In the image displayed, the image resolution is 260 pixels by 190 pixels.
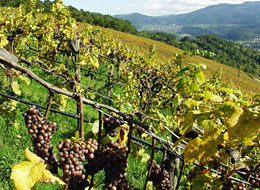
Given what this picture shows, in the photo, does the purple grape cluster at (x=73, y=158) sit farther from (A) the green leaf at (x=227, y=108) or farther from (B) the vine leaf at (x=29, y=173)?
(A) the green leaf at (x=227, y=108)

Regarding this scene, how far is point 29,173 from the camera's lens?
970 millimetres

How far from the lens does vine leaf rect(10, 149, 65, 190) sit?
94 centimetres

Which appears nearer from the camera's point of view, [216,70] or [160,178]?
[160,178]

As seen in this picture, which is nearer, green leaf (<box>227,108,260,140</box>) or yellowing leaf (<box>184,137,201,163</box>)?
green leaf (<box>227,108,260,140</box>)

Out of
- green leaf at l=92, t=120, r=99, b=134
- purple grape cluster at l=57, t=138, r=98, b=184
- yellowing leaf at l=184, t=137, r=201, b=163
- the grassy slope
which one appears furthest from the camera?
the grassy slope

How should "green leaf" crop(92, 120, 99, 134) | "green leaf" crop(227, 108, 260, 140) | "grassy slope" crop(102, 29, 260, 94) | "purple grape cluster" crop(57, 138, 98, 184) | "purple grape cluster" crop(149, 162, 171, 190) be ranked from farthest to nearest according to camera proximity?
"grassy slope" crop(102, 29, 260, 94) < "purple grape cluster" crop(149, 162, 171, 190) < "green leaf" crop(92, 120, 99, 134) < "purple grape cluster" crop(57, 138, 98, 184) < "green leaf" crop(227, 108, 260, 140)

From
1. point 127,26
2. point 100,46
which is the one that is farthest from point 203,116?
point 127,26

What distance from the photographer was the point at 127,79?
16.5ft

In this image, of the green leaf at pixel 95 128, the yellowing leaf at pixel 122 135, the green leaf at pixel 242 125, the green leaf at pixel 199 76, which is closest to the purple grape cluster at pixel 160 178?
the yellowing leaf at pixel 122 135

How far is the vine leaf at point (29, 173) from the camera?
37.0 inches

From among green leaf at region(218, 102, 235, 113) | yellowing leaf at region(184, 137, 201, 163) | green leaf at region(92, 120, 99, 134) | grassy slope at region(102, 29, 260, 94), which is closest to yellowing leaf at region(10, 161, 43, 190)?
green leaf at region(92, 120, 99, 134)

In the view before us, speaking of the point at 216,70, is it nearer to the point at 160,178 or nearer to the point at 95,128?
the point at 160,178

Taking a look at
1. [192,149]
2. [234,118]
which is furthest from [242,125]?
[192,149]

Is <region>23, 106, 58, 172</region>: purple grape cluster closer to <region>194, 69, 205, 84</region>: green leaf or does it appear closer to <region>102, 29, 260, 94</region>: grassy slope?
<region>194, 69, 205, 84</region>: green leaf
